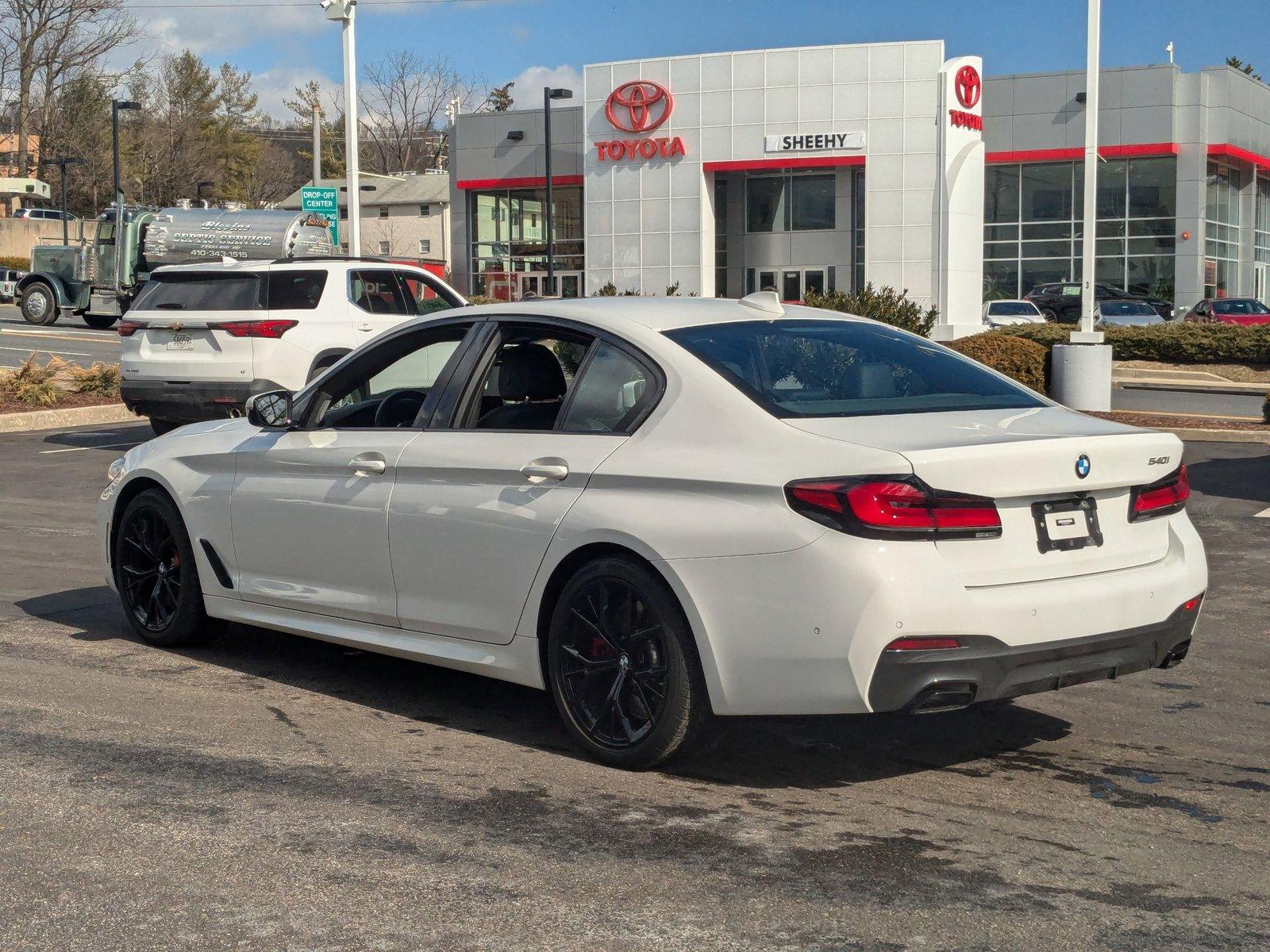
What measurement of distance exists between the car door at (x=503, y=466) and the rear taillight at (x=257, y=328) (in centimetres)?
870

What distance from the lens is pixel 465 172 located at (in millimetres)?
62469

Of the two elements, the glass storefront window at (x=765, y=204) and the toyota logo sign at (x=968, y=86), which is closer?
the toyota logo sign at (x=968, y=86)

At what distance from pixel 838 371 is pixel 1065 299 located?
1810 inches

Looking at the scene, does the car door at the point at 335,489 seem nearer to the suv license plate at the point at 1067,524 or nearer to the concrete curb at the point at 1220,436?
the suv license plate at the point at 1067,524

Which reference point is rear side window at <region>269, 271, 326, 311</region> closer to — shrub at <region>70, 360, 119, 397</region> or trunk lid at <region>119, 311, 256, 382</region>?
trunk lid at <region>119, 311, 256, 382</region>

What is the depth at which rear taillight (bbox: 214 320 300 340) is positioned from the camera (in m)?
14.2

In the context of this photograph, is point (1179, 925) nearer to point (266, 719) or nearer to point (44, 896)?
point (44, 896)

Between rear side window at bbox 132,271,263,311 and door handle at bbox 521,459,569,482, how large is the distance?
9.51 m

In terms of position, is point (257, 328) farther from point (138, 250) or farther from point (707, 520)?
point (138, 250)

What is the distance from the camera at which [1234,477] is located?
45.6ft

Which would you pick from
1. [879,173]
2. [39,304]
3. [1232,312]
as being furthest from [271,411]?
[879,173]

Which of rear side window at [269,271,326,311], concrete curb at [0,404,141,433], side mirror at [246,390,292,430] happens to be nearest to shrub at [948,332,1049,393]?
rear side window at [269,271,326,311]

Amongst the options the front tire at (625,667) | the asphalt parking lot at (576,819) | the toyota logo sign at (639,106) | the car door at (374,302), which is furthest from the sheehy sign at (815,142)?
the front tire at (625,667)

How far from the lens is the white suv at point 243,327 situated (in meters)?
14.2
